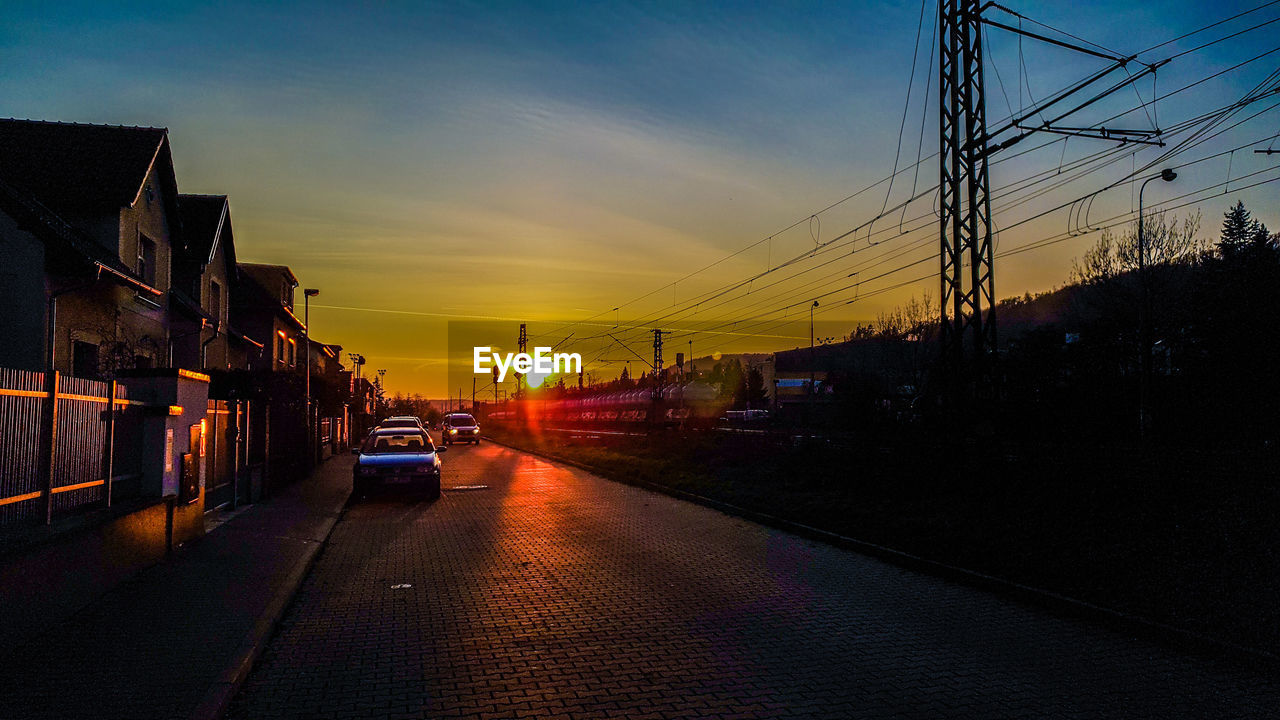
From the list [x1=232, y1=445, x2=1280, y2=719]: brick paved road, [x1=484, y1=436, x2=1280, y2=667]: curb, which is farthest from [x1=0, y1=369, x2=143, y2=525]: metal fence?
[x1=484, y1=436, x2=1280, y2=667]: curb

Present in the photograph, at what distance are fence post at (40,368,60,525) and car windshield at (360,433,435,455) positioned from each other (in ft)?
37.1

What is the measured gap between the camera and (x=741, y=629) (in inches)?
271

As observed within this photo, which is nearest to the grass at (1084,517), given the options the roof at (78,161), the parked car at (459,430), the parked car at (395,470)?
the parked car at (395,470)

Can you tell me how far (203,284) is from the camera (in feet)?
71.5

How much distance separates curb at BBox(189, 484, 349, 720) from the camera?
4.75 m

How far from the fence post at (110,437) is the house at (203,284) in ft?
36.4

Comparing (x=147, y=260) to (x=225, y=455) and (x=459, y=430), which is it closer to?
(x=225, y=455)

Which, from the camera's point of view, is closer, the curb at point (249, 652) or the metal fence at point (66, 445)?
the curb at point (249, 652)

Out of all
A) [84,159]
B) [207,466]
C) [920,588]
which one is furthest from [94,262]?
[920,588]

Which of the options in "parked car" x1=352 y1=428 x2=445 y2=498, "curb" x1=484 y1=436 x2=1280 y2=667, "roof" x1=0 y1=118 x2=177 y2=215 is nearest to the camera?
"curb" x1=484 y1=436 x2=1280 y2=667

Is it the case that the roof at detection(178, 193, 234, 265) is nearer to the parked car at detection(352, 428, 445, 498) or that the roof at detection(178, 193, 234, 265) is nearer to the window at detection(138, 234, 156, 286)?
the window at detection(138, 234, 156, 286)

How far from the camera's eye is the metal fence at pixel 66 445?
644 centimetres

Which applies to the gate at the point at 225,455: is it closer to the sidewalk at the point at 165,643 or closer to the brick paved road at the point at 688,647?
the sidewalk at the point at 165,643

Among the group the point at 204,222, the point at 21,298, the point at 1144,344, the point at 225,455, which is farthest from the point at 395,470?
the point at 1144,344
